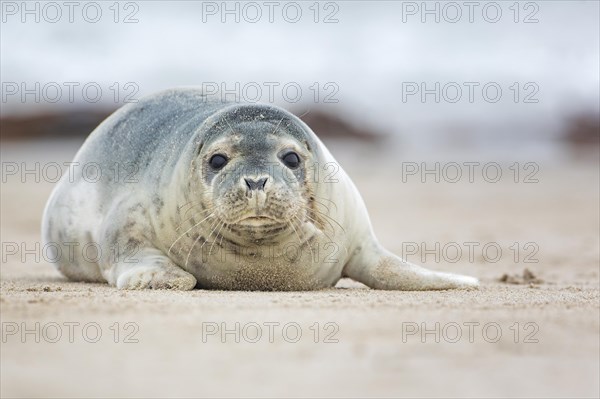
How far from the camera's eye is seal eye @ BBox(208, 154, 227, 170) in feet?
19.3

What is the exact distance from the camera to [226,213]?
5578 mm

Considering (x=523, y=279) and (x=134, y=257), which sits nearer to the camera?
(x=134, y=257)

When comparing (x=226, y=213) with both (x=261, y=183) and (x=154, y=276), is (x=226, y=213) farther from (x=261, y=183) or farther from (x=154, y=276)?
(x=154, y=276)

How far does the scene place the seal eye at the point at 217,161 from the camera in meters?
5.88

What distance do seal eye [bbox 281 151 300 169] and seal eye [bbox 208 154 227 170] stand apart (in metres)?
0.33

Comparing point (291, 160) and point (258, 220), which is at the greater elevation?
point (291, 160)

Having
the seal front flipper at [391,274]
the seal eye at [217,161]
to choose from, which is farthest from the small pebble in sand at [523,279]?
the seal eye at [217,161]

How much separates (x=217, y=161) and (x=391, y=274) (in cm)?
133

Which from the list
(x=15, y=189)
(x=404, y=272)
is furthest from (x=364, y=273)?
(x=15, y=189)

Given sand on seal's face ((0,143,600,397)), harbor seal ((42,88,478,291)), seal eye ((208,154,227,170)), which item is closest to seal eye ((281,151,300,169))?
harbor seal ((42,88,478,291))

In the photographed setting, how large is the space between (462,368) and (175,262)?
112 inches

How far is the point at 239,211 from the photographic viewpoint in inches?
217

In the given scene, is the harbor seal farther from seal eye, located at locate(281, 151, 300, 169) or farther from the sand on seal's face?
the sand on seal's face

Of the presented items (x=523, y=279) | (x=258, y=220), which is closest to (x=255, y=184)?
(x=258, y=220)
